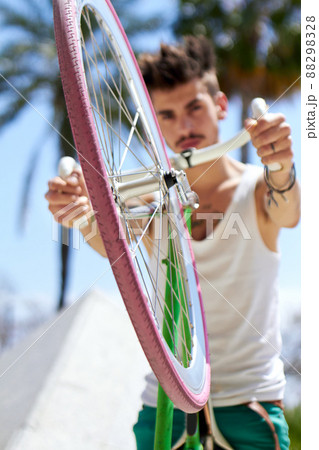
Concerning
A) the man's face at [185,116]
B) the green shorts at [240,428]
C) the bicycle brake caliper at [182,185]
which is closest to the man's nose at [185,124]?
the man's face at [185,116]

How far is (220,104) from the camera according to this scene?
3.48 feet

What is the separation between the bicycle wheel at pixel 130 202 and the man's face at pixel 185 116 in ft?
0.54

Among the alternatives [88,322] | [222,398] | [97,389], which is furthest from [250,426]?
[88,322]

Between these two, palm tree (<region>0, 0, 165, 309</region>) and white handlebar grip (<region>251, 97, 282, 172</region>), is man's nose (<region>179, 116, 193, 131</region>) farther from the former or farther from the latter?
palm tree (<region>0, 0, 165, 309</region>)

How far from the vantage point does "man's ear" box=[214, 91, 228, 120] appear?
1.05 metres

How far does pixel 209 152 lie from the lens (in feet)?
2.47

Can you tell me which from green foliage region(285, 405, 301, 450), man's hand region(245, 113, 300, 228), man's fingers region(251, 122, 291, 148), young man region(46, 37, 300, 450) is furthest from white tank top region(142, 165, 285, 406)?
green foliage region(285, 405, 301, 450)

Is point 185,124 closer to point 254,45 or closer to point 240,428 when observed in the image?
point 240,428

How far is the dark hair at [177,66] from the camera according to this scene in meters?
1.01

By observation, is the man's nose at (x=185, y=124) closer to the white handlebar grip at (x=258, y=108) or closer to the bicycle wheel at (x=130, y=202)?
the bicycle wheel at (x=130, y=202)

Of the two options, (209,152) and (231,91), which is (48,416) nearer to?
(209,152)

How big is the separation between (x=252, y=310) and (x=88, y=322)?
1.13 metres

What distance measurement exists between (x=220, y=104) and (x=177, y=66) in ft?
0.38

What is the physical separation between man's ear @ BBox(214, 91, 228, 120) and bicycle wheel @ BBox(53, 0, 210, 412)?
0.28 m
